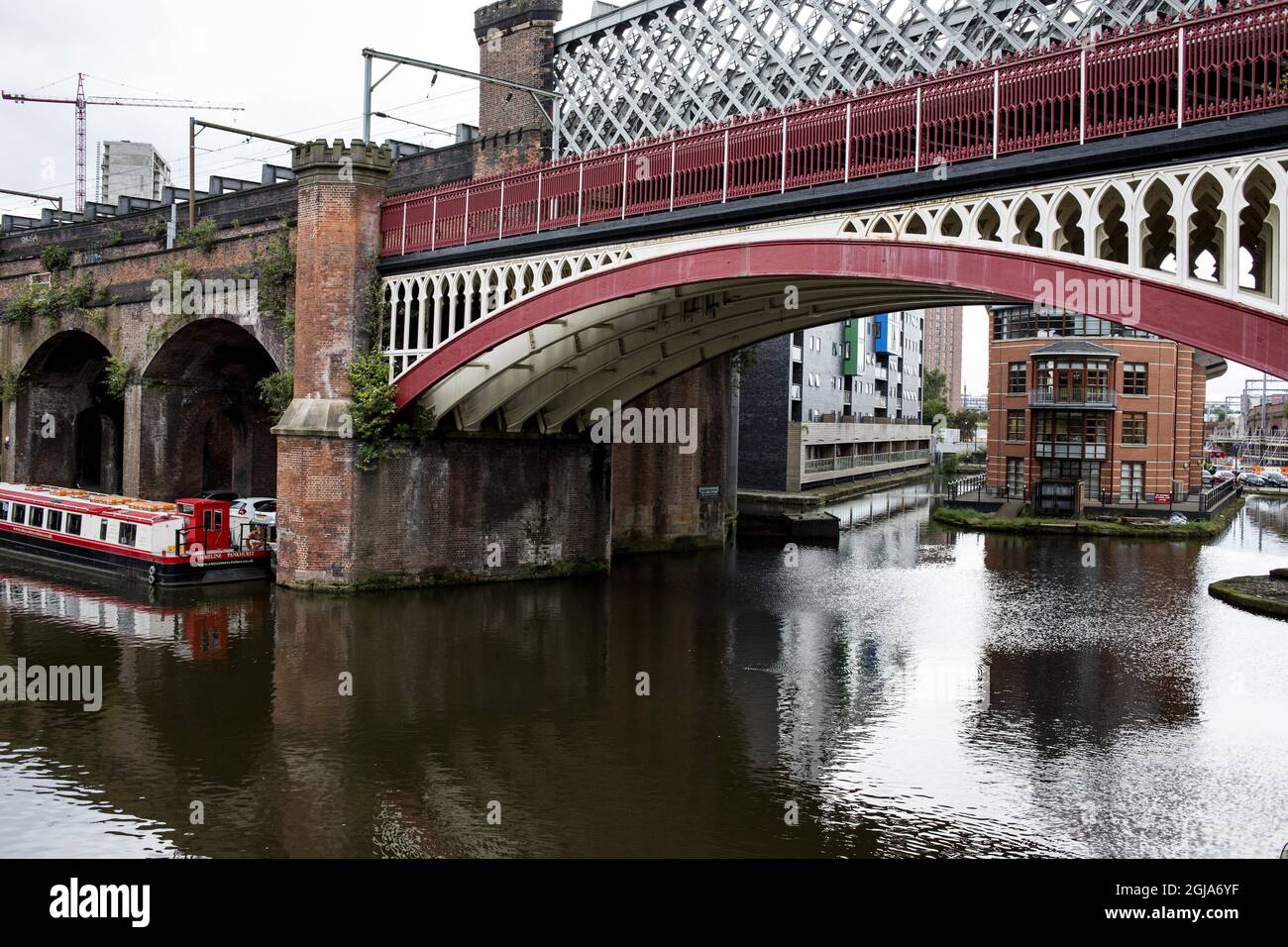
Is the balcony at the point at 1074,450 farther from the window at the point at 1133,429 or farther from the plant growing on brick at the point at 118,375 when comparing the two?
the plant growing on brick at the point at 118,375

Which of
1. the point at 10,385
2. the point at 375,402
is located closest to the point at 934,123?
the point at 375,402

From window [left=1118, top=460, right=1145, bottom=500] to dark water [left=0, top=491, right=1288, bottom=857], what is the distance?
91.4 ft

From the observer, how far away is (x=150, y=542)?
94.7 feet

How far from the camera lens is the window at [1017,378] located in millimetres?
57844

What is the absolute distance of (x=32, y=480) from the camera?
43406mm

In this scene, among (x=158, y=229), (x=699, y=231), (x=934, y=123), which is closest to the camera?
(x=934, y=123)

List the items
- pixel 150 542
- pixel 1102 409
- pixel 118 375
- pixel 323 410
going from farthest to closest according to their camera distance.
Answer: pixel 1102 409 → pixel 118 375 → pixel 150 542 → pixel 323 410

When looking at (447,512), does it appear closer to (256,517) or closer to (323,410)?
(323,410)

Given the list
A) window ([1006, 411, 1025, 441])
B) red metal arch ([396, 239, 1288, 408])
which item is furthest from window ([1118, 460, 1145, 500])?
red metal arch ([396, 239, 1288, 408])

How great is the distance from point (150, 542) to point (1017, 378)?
43888 millimetres

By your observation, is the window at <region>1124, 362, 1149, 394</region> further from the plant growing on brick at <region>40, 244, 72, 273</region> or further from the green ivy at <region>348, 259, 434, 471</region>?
the plant growing on brick at <region>40, 244, 72, 273</region>

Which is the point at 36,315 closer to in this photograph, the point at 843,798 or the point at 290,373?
the point at 290,373

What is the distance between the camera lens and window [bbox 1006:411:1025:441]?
57.8 metres
